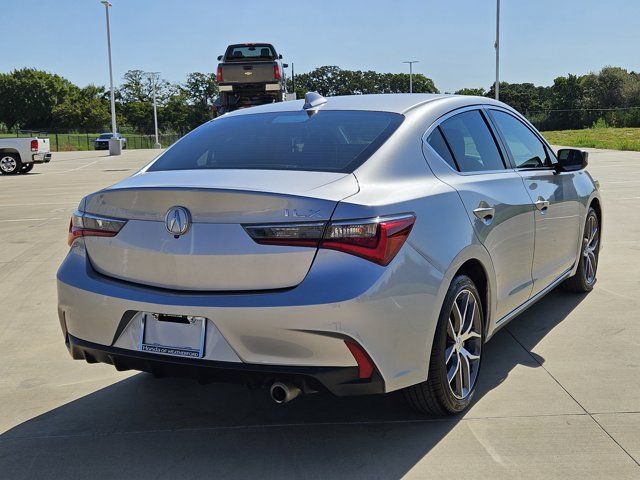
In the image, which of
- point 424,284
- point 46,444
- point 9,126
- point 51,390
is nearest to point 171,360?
point 46,444

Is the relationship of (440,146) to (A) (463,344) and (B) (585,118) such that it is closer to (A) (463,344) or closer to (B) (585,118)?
(A) (463,344)

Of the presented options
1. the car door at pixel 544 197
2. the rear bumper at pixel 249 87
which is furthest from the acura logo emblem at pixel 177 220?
the rear bumper at pixel 249 87

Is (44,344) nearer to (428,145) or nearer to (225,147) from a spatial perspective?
(225,147)

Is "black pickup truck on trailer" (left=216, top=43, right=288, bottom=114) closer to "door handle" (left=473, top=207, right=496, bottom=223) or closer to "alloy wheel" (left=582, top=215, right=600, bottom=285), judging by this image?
"alloy wheel" (left=582, top=215, right=600, bottom=285)

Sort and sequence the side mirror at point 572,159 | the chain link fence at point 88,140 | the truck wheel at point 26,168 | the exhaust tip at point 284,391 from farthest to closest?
the chain link fence at point 88,140 → the truck wheel at point 26,168 → the side mirror at point 572,159 → the exhaust tip at point 284,391

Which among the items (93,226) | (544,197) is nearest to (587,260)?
(544,197)

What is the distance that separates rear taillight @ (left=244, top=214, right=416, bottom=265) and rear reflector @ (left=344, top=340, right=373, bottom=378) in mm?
353

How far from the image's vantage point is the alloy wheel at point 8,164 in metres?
24.2

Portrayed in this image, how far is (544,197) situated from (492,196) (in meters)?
0.92

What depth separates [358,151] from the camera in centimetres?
344

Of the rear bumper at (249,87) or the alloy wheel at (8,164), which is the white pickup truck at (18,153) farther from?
the rear bumper at (249,87)

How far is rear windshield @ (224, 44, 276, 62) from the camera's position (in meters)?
21.9

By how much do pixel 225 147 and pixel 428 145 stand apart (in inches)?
42.7

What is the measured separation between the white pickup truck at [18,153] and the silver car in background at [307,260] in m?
22.3
